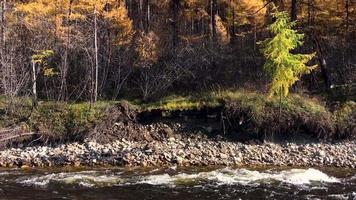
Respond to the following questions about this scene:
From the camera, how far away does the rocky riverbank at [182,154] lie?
67.7ft

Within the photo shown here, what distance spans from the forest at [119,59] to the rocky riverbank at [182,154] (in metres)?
4.70

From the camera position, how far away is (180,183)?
54.1ft

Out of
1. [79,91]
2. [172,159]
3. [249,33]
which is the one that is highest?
[249,33]

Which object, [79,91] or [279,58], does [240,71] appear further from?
[79,91]

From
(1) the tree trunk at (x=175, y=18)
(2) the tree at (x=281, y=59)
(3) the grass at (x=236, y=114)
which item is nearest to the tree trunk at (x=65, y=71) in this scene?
(3) the grass at (x=236, y=114)

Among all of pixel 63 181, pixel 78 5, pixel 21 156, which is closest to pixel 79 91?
pixel 78 5

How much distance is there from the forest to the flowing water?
29.3 ft

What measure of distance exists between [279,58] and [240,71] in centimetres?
634

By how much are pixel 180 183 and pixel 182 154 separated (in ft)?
16.2

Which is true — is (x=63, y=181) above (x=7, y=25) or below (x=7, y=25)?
below

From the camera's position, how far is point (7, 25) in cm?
2959

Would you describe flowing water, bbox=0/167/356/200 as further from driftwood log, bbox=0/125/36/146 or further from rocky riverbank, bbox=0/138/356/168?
driftwood log, bbox=0/125/36/146

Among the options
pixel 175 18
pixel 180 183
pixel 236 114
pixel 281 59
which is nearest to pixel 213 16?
pixel 175 18

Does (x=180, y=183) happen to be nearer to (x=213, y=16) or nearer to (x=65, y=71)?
(x=65, y=71)
